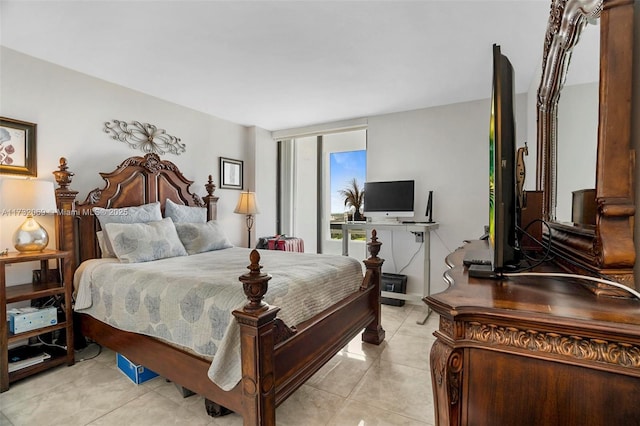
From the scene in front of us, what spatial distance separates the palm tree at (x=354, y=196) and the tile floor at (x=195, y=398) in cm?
225

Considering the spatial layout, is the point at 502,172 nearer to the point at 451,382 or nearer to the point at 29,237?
the point at 451,382

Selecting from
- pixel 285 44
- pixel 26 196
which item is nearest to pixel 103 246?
pixel 26 196

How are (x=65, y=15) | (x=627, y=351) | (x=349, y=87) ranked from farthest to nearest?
(x=349, y=87) < (x=65, y=15) < (x=627, y=351)

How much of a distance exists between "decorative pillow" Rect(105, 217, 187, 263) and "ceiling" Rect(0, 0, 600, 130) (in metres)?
1.41

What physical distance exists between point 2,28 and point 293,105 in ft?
8.03

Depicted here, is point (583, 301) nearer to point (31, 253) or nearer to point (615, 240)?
point (615, 240)

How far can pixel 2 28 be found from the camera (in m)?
2.15

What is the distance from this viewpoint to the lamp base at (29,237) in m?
2.25

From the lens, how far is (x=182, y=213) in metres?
3.41

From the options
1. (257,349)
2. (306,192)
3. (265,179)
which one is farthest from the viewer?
(306,192)

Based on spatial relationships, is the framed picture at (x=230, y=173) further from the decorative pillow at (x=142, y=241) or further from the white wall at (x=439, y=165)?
Answer: the white wall at (x=439, y=165)

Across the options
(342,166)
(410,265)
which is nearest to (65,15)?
(342,166)

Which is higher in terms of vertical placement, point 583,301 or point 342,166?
point 342,166

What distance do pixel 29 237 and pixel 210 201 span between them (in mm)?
1842
